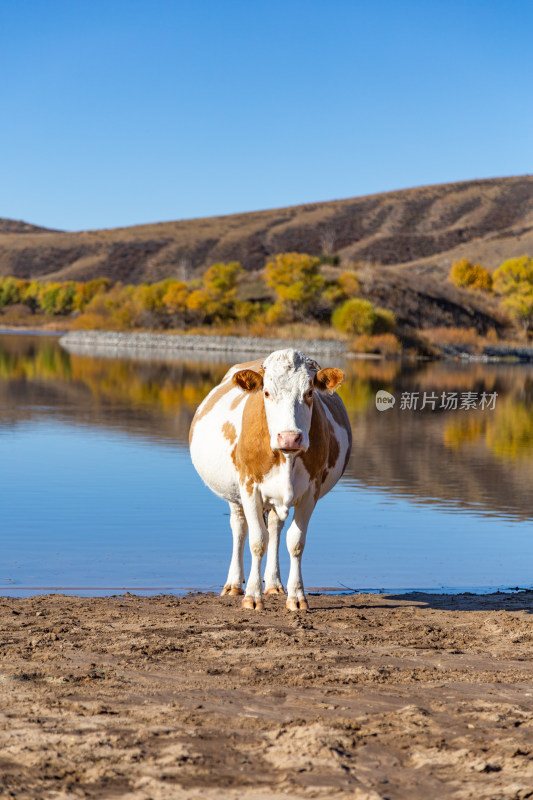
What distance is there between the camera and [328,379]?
28.1ft

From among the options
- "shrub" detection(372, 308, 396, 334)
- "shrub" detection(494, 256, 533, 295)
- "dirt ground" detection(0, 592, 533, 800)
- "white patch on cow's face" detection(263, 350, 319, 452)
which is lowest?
"dirt ground" detection(0, 592, 533, 800)

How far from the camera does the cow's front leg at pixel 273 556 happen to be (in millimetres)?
A: 8859

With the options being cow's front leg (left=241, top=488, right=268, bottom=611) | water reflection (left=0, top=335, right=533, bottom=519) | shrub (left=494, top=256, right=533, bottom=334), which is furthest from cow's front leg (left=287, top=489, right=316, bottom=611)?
shrub (left=494, top=256, right=533, bottom=334)

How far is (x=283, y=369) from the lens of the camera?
8234 millimetres

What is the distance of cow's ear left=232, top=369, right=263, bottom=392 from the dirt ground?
1.73m

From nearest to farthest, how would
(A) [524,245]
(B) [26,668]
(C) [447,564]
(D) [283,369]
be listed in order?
(B) [26,668] → (D) [283,369] → (C) [447,564] → (A) [524,245]

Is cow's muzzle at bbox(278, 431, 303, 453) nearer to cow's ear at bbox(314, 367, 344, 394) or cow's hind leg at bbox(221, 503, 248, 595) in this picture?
cow's ear at bbox(314, 367, 344, 394)

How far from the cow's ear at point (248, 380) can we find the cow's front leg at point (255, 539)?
81 centimetres

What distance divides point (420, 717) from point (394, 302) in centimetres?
7804

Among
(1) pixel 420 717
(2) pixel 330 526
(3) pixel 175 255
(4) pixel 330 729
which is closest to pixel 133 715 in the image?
(4) pixel 330 729

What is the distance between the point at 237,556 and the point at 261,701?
11.5ft

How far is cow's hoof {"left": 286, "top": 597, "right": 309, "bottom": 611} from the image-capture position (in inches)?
329

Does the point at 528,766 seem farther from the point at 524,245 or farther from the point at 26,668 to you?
the point at 524,245

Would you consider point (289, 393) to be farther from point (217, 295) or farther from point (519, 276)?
point (519, 276)
